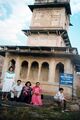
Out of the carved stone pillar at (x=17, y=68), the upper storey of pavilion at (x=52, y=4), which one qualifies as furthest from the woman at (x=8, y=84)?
the upper storey of pavilion at (x=52, y=4)

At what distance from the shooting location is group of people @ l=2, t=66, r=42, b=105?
1066cm

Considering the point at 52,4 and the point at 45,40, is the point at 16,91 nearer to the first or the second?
Result: the point at 45,40

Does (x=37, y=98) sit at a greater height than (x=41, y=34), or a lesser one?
lesser

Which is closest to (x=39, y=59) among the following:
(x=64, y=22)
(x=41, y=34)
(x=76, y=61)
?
(x=76, y=61)

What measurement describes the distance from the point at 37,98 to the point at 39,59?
46.8 ft

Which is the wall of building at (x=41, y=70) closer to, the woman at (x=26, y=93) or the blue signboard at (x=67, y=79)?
the blue signboard at (x=67, y=79)

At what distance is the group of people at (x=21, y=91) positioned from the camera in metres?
10.7

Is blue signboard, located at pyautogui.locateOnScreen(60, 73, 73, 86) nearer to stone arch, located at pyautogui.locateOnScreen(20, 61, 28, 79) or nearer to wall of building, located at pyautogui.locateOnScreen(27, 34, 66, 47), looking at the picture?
stone arch, located at pyautogui.locateOnScreen(20, 61, 28, 79)

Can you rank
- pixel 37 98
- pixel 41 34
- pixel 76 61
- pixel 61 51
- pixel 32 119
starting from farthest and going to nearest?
pixel 41 34, pixel 76 61, pixel 61 51, pixel 37 98, pixel 32 119

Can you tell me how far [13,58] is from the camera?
25938 mm

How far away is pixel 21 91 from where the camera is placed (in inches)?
418

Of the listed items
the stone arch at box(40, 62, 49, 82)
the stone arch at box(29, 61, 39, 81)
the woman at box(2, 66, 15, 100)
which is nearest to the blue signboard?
the woman at box(2, 66, 15, 100)

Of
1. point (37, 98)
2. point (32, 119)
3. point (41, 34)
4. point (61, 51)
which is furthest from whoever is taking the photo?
point (41, 34)

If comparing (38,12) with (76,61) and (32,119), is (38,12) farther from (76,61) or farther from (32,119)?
(32,119)
